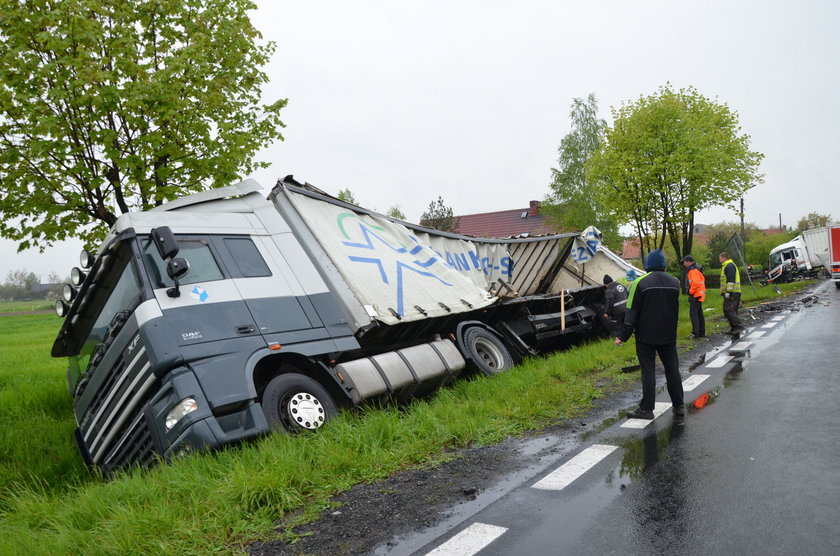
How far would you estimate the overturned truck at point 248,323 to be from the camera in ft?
16.6

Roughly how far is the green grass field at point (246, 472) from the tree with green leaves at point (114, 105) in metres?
3.17

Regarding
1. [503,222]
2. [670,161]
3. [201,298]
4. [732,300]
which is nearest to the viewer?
[201,298]

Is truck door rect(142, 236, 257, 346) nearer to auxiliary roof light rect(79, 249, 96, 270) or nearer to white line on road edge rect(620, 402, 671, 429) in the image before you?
auxiliary roof light rect(79, 249, 96, 270)

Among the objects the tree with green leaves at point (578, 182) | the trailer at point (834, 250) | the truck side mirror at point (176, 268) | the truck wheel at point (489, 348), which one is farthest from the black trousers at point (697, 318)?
the tree with green leaves at point (578, 182)

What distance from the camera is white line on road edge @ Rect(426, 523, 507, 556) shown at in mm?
3105

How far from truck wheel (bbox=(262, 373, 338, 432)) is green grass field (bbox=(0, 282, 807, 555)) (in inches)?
10.2

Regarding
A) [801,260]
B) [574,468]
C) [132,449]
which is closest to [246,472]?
[132,449]

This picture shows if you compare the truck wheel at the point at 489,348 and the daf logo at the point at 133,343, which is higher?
the daf logo at the point at 133,343

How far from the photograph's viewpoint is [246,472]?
4.16 metres

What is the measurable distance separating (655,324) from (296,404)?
3.54 metres

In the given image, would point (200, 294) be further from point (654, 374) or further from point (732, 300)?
point (732, 300)

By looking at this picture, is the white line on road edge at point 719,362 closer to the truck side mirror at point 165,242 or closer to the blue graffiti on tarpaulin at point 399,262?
the blue graffiti on tarpaulin at point 399,262

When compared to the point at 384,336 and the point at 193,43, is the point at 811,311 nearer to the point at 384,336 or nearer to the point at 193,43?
the point at 384,336

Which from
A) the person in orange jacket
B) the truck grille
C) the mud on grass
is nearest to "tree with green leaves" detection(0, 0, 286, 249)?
the truck grille
